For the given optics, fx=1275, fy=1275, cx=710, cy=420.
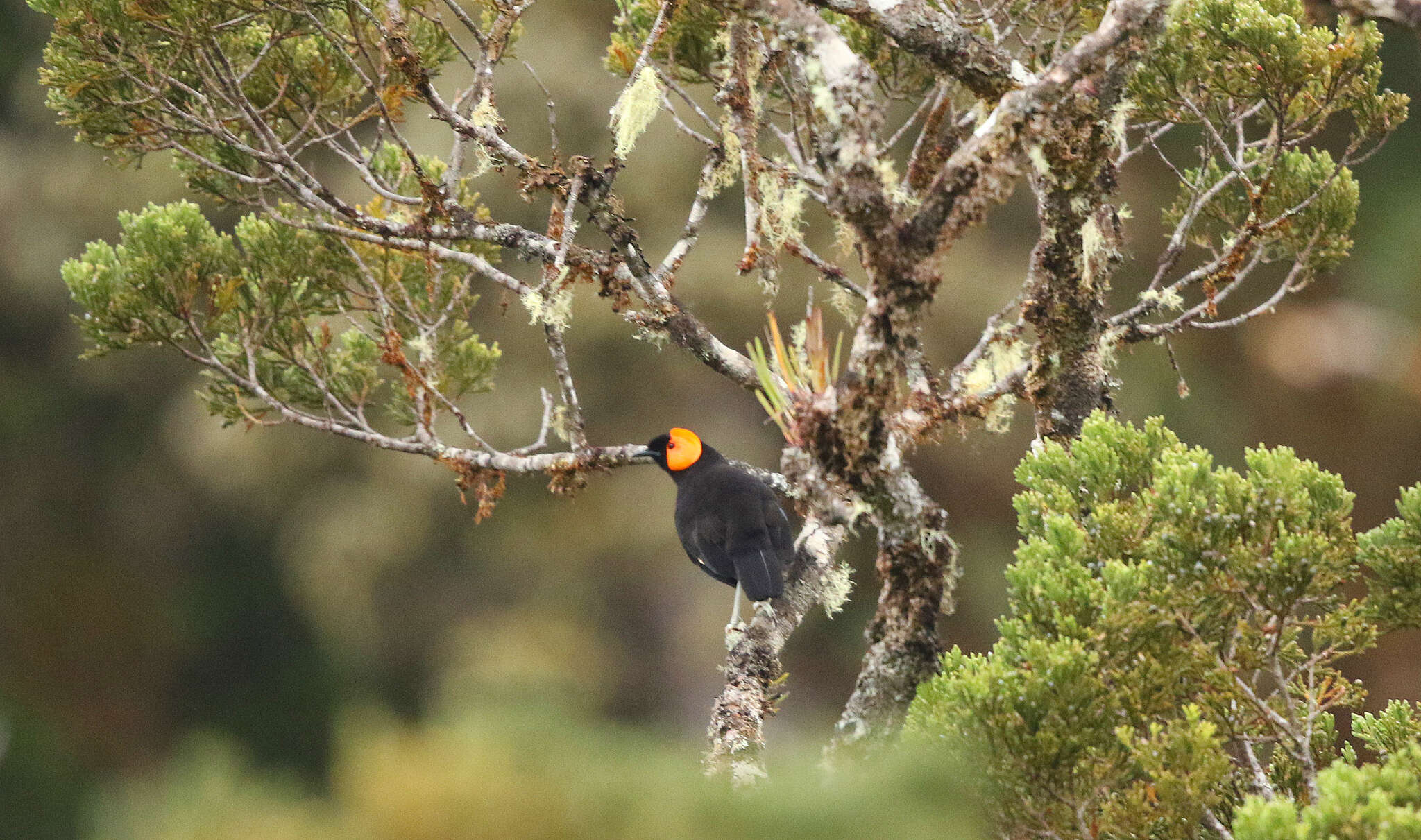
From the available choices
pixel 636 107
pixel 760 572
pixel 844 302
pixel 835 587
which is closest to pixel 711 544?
pixel 760 572

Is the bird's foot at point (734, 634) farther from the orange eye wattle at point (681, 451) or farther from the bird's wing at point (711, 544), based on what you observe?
the orange eye wattle at point (681, 451)

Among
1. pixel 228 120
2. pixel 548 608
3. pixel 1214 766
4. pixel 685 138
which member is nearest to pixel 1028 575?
pixel 1214 766

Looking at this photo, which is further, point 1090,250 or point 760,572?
point 760,572

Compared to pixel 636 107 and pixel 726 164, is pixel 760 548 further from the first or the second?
pixel 636 107

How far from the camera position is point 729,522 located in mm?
4301

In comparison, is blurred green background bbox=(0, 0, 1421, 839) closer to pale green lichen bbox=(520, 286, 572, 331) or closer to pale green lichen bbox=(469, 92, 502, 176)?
pale green lichen bbox=(520, 286, 572, 331)

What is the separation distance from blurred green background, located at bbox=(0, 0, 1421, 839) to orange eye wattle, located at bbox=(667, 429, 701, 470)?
4810mm

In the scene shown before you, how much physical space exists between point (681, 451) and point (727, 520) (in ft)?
1.97

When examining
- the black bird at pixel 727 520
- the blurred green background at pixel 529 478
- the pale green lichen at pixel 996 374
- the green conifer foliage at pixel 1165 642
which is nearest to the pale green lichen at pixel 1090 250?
the pale green lichen at pixel 996 374

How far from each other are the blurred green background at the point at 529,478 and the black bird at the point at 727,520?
4895 millimetres

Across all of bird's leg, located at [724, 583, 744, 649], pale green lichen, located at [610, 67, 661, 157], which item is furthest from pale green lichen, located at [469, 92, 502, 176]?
bird's leg, located at [724, 583, 744, 649]

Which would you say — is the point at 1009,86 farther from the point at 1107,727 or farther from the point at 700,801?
the point at 700,801

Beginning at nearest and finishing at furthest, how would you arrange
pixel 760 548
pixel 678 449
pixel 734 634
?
pixel 734 634, pixel 760 548, pixel 678 449

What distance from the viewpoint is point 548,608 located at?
13.5 metres
